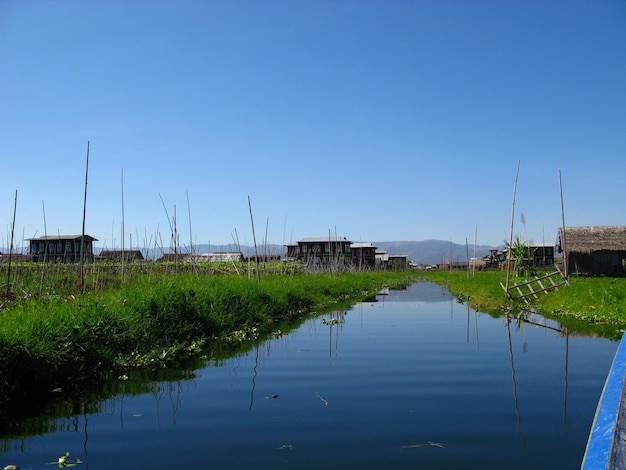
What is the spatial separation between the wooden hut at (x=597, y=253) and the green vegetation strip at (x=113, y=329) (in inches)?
1073

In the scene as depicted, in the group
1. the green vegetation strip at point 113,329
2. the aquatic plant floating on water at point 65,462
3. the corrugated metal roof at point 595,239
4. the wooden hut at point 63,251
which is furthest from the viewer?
the corrugated metal roof at point 595,239

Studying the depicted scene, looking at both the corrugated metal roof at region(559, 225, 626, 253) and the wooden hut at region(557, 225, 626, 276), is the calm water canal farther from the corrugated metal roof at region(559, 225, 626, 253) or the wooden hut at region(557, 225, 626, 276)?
the wooden hut at region(557, 225, 626, 276)

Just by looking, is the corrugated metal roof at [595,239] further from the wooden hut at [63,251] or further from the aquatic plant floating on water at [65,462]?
the aquatic plant floating on water at [65,462]

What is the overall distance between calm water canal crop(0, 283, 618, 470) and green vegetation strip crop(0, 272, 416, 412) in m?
0.95

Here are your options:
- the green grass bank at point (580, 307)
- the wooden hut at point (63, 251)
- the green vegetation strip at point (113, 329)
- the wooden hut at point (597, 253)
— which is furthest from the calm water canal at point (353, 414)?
the wooden hut at point (597, 253)

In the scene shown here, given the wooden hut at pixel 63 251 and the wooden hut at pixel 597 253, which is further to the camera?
the wooden hut at pixel 597 253

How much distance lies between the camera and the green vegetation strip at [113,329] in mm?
6480

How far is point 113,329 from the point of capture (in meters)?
8.38

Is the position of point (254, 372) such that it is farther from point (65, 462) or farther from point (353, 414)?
point (65, 462)

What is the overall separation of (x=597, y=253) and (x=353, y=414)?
35214 mm

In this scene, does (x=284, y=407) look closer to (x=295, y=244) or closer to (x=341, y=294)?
(x=341, y=294)

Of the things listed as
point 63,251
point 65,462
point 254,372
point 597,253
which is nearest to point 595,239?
point 597,253

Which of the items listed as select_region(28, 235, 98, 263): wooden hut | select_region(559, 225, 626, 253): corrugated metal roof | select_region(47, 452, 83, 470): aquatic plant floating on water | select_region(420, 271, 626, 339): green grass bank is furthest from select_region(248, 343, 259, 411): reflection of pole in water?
select_region(559, 225, 626, 253): corrugated metal roof

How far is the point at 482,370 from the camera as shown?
8250 millimetres
